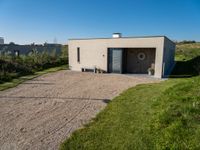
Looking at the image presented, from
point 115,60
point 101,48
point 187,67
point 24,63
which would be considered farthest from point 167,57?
point 24,63

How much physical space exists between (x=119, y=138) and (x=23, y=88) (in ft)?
23.3

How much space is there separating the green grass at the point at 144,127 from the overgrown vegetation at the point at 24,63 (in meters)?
8.46

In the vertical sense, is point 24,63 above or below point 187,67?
above

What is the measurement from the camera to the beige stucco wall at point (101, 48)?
1304cm

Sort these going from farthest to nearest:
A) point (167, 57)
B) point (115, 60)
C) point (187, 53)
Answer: point (187, 53), point (167, 57), point (115, 60)

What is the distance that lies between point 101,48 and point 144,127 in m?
11.9

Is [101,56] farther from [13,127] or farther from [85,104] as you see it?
[13,127]

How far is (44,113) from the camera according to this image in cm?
580

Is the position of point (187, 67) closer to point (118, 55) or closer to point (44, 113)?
point (118, 55)

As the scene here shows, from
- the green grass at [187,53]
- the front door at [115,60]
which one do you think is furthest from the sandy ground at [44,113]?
the green grass at [187,53]

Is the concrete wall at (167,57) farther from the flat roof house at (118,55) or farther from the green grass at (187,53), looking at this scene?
the green grass at (187,53)

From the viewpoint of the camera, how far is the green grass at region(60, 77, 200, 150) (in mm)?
3723

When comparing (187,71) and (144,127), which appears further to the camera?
(187,71)

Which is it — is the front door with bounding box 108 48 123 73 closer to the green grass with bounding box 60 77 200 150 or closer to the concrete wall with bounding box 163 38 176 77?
the concrete wall with bounding box 163 38 176 77
